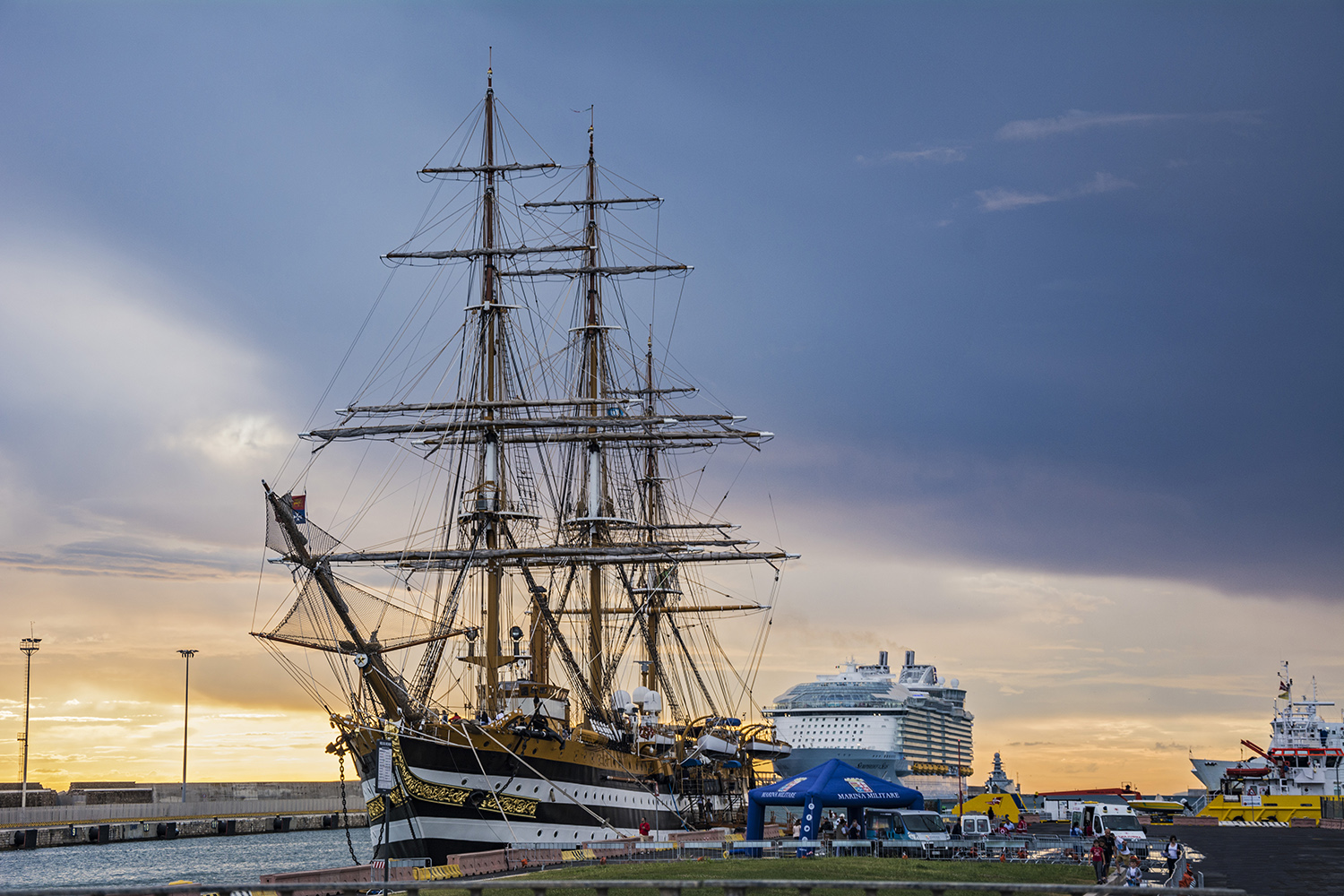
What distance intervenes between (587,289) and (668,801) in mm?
28539

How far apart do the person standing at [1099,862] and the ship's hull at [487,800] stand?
19.4m

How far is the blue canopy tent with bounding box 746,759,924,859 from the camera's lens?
118 ft

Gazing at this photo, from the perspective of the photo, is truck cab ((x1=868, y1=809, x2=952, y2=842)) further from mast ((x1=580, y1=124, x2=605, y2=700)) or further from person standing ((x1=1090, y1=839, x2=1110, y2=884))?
mast ((x1=580, y1=124, x2=605, y2=700))

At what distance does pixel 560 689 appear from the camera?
49688mm

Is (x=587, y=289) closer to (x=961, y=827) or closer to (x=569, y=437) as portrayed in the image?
(x=569, y=437)

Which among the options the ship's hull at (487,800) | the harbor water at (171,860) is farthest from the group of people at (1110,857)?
the harbor water at (171,860)

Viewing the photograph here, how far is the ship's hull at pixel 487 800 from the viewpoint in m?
40.5

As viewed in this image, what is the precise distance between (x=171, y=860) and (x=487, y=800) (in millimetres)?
31519

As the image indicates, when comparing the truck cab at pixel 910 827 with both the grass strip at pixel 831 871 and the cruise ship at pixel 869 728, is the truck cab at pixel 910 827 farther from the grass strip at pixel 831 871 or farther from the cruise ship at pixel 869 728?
the cruise ship at pixel 869 728

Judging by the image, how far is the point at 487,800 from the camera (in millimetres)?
42594

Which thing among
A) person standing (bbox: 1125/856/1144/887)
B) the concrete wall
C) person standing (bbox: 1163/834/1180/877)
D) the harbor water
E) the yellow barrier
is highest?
person standing (bbox: 1125/856/1144/887)

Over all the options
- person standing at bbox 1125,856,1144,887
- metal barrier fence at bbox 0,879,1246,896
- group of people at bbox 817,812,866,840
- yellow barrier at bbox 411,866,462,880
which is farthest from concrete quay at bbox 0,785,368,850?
metal barrier fence at bbox 0,879,1246,896

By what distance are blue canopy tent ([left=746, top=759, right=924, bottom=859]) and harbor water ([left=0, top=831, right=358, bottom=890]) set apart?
20.1m

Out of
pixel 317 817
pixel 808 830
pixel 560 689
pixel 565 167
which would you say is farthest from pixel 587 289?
pixel 317 817
